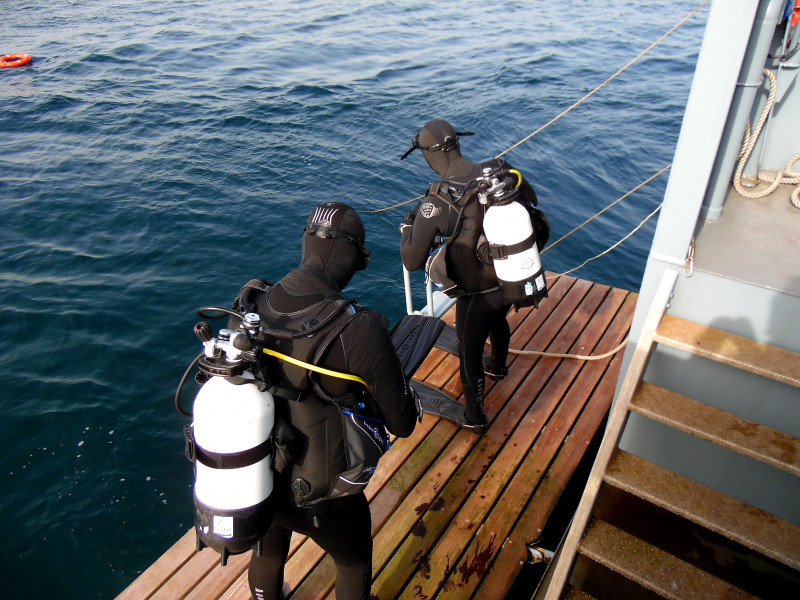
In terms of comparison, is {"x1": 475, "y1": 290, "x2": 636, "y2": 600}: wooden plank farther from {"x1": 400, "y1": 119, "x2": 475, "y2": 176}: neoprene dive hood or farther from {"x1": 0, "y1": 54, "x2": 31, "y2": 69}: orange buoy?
{"x1": 0, "y1": 54, "x2": 31, "y2": 69}: orange buoy

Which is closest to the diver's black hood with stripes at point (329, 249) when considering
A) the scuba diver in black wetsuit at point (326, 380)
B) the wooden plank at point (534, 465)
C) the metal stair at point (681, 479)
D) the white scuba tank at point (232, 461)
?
the scuba diver in black wetsuit at point (326, 380)

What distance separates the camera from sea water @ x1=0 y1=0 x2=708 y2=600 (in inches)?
220

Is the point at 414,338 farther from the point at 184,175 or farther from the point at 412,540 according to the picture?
the point at 184,175

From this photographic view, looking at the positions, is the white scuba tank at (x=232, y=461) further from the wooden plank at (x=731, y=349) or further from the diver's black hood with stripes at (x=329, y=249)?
the wooden plank at (x=731, y=349)

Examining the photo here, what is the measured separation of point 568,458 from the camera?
415cm

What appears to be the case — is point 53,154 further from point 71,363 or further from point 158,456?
point 158,456

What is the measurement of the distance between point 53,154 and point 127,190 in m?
2.45

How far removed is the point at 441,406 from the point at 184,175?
8456mm

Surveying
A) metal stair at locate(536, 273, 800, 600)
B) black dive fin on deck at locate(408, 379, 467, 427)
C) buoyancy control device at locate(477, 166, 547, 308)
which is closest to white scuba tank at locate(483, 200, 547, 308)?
buoyancy control device at locate(477, 166, 547, 308)

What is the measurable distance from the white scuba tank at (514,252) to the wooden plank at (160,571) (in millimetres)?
2555

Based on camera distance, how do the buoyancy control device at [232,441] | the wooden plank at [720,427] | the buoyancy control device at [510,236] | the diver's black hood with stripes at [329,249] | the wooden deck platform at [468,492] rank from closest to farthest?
the buoyancy control device at [232,441] < the diver's black hood with stripes at [329,249] < the wooden plank at [720,427] < the buoyancy control device at [510,236] < the wooden deck platform at [468,492]

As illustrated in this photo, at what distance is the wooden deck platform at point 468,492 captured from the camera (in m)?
3.34

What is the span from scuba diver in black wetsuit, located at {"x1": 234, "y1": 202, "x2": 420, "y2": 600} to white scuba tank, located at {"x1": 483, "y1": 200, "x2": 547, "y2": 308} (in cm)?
107

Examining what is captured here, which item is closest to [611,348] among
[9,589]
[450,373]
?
[450,373]
